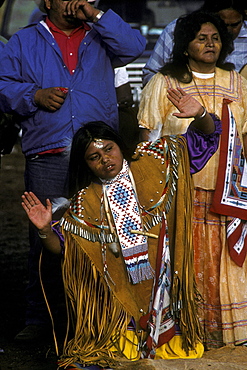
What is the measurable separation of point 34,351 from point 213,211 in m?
1.44

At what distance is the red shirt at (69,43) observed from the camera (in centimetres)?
430

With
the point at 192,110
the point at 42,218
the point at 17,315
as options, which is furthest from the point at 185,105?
the point at 17,315

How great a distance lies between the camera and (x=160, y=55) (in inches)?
194

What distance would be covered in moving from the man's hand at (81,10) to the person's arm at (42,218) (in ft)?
3.88

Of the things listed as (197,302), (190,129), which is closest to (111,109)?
(190,129)

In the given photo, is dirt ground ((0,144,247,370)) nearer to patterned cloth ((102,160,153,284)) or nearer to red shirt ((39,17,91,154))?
patterned cloth ((102,160,153,284))

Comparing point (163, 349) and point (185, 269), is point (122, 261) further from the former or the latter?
point (163, 349)

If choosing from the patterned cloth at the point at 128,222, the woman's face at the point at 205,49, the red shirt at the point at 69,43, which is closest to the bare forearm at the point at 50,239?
the patterned cloth at the point at 128,222

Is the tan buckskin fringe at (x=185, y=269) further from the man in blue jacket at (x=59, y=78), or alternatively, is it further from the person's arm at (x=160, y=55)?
the person's arm at (x=160, y=55)

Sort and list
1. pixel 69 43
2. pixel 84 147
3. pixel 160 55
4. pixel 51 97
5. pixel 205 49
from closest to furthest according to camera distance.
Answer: pixel 84 147 < pixel 51 97 < pixel 205 49 < pixel 69 43 < pixel 160 55

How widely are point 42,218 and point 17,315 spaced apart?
163cm

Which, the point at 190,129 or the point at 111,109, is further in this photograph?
the point at 111,109

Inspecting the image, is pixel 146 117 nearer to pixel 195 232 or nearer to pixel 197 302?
pixel 195 232

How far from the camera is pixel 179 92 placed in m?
3.79
